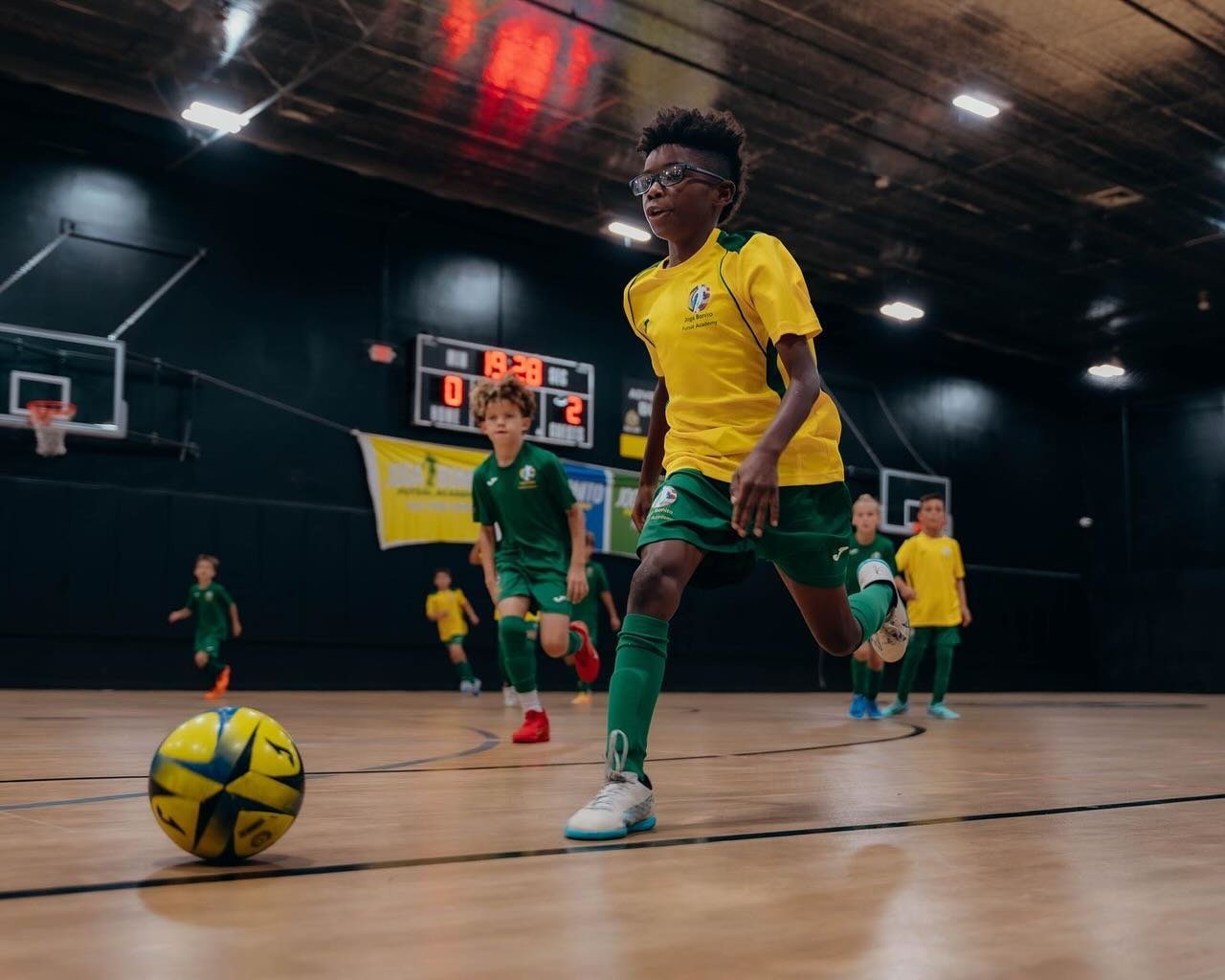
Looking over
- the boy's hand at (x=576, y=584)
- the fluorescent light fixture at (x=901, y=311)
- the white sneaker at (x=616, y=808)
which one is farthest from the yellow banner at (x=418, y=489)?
the white sneaker at (x=616, y=808)

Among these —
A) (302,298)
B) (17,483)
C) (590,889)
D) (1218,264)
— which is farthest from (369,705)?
(1218,264)

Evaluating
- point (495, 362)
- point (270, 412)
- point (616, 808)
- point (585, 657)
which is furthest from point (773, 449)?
point (495, 362)

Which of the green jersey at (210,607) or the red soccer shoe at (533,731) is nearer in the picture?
the red soccer shoe at (533,731)

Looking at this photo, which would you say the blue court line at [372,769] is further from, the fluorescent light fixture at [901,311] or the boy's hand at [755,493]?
the fluorescent light fixture at [901,311]

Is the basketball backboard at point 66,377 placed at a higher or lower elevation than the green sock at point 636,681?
higher

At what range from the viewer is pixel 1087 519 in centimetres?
2394

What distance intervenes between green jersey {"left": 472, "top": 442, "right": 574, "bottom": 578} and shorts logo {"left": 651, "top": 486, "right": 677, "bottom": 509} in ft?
10.1

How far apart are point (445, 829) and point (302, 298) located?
520 inches

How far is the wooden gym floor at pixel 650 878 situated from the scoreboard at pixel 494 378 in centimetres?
1090

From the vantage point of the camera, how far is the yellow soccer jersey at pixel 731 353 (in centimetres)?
314

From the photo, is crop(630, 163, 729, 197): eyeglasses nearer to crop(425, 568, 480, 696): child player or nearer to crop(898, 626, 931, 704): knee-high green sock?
crop(898, 626, 931, 704): knee-high green sock

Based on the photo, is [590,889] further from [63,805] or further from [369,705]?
[369,705]

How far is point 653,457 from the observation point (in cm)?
366

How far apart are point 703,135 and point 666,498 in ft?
3.16
